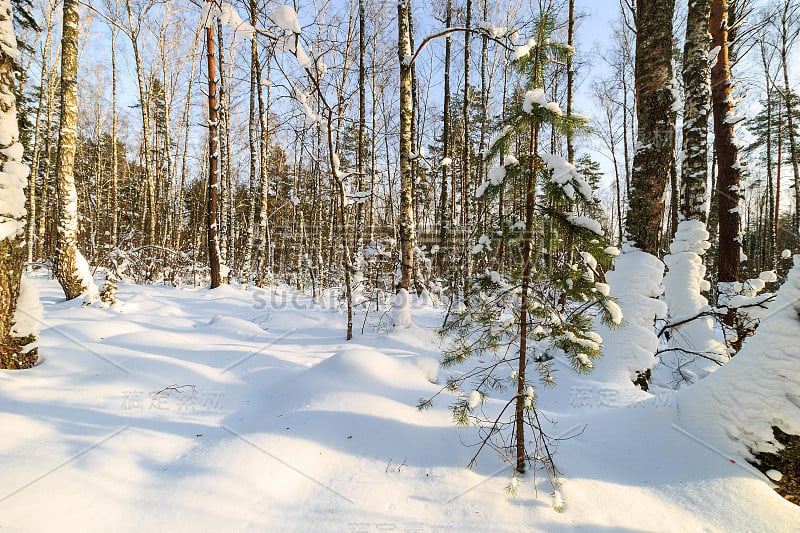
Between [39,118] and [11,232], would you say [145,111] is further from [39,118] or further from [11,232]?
[11,232]

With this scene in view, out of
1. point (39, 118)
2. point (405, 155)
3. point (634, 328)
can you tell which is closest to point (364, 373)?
point (634, 328)

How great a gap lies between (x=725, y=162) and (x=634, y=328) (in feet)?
16.4

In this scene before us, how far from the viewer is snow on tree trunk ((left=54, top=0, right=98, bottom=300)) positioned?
5.42 metres

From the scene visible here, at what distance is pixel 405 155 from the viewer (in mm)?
5484

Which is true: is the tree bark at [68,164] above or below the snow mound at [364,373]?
above

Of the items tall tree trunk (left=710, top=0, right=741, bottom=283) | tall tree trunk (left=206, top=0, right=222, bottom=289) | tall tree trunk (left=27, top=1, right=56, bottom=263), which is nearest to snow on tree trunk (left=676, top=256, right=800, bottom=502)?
tall tree trunk (left=710, top=0, right=741, bottom=283)

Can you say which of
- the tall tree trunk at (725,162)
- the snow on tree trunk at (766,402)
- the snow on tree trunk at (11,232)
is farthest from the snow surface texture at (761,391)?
the snow on tree trunk at (11,232)

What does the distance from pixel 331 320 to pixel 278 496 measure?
4.63 m

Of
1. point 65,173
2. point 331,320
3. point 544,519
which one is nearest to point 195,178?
point 65,173

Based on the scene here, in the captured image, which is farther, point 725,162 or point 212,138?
point 212,138

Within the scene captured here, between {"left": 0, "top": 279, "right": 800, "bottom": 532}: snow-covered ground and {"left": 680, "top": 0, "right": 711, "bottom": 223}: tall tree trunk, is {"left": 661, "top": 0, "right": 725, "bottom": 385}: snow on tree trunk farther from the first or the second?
{"left": 0, "top": 279, "right": 800, "bottom": 532}: snow-covered ground

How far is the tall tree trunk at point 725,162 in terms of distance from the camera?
233 inches

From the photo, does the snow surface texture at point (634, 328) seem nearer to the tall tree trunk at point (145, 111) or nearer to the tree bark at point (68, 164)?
the tree bark at point (68, 164)

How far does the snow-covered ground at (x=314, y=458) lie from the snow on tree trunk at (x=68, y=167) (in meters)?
3.06
